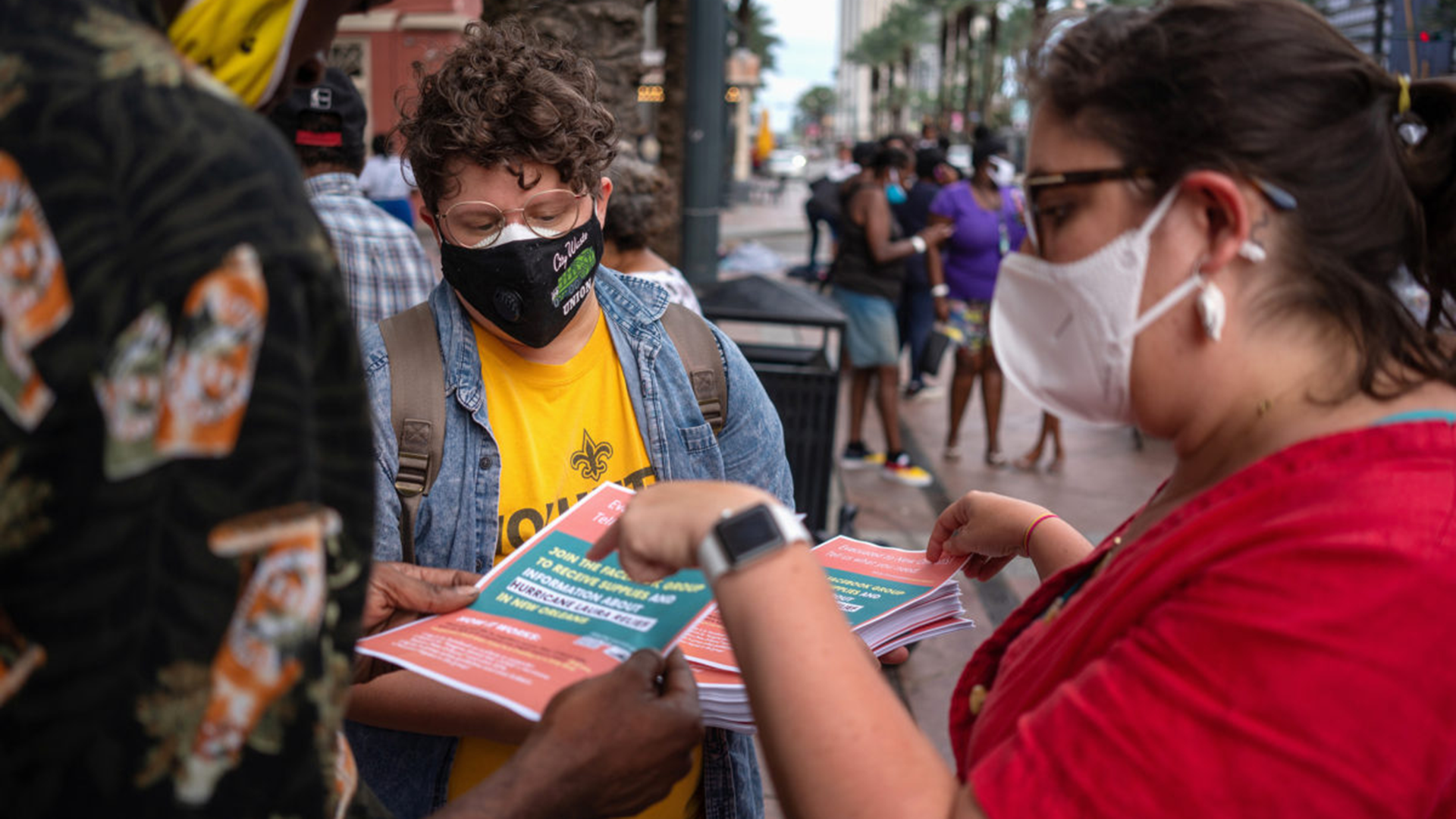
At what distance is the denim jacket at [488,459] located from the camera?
1858 millimetres

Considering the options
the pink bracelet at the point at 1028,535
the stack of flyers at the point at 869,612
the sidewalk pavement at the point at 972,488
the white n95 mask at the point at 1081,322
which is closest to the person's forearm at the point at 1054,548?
the pink bracelet at the point at 1028,535

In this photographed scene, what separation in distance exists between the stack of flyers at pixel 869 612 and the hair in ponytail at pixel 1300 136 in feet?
2.19

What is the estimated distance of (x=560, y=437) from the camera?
6.63ft

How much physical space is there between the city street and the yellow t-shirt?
2.51m

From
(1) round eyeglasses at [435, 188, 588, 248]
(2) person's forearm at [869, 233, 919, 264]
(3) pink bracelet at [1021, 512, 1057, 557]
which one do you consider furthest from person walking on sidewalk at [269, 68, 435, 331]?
(2) person's forearm at [869, 233, 919, 264]

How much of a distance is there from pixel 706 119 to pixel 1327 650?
6733 millimetres

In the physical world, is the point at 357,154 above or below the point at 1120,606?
above

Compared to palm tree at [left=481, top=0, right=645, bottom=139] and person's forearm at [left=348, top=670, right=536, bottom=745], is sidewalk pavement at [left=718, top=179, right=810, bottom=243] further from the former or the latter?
person's forearm at [left=348, top=670, right=536, bottom=745]

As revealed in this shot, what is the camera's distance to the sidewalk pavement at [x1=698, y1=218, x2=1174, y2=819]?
477cm

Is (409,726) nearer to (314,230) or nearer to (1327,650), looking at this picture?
(314,230)

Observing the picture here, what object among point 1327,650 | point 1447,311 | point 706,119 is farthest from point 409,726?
point 706,119

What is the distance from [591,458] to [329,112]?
283cm

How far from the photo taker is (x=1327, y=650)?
953 millimetres

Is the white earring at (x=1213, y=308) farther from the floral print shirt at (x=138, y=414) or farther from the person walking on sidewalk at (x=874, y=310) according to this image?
the person walking on sidewalk at (x=874, y=310)
